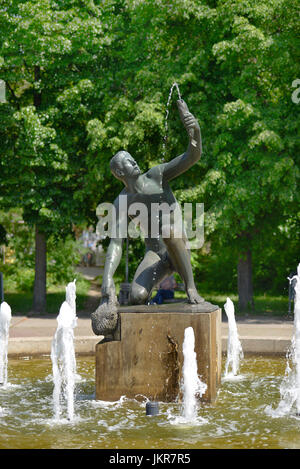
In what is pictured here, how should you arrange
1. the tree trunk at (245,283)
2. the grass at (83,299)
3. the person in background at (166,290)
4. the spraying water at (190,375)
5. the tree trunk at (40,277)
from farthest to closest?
the grass at (83,299) < the tree trunk at (40,277) < the tree trunk at (245,283) < the person in background at (166,290) < the spraying water at (190,375)

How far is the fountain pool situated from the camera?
204 inches

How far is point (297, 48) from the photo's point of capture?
1377cm

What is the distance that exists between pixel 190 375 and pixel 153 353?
18.3 inches

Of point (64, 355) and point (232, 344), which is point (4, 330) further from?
point (232, 344)

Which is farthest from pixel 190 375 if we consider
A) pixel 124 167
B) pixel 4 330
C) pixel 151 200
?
pixel 4 330

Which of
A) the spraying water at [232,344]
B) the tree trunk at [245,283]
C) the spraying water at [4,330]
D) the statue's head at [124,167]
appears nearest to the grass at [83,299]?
the tree trunk at [245,283]

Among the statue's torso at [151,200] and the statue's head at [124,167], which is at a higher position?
the statue's head at [124,167]

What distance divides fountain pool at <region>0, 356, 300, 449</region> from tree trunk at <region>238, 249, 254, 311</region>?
823 centimetres

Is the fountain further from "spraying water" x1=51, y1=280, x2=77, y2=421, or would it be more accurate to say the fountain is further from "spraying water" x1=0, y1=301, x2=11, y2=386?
"spraying water" x1=0, y1=301, x2=11, y2=386

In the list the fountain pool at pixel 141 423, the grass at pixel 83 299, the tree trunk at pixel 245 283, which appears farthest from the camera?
the grass at pixel 83 299

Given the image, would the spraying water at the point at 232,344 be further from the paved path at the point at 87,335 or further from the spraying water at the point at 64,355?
the spraying water at the point at 64,355

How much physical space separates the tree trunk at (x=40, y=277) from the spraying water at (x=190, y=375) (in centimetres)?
1006

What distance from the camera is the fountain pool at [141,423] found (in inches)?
204

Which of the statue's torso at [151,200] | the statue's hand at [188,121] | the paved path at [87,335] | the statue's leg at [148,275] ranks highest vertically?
the statue's hand at [188,121]
